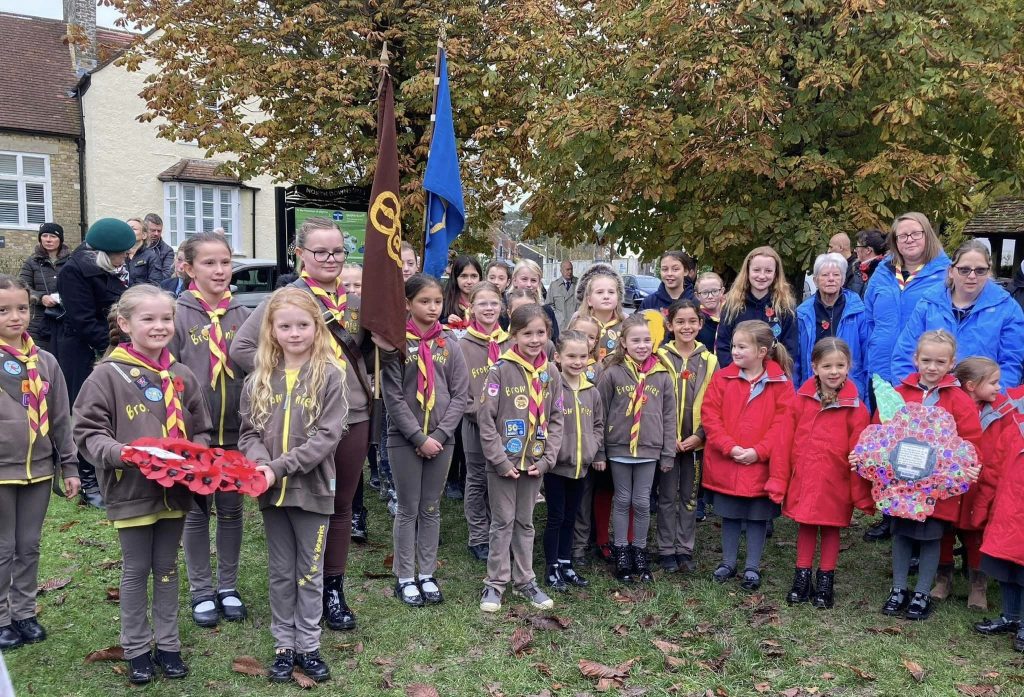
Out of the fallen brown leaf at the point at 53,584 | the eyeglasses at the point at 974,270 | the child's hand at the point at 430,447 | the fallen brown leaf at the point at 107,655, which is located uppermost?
the eyeglasses at the point at 974,270

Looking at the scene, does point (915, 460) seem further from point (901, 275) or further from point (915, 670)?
point (901, 275)

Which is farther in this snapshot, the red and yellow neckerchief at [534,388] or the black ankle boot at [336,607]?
the red and yellow neckerchief at [534,388]

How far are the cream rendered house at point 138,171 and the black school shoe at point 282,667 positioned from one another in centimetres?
2420

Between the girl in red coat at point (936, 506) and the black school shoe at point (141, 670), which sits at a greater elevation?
the girl in red coat at point (936, 506)

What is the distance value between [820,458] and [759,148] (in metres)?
4.86

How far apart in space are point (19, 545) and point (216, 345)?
4.83ft

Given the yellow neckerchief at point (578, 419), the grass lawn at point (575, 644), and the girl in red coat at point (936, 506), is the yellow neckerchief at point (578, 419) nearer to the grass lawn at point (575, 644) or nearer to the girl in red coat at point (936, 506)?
the grass lawn at point (575, 644)

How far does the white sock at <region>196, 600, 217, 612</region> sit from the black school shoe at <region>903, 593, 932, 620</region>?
4.09 metres

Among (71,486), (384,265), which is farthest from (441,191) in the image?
(71,486)

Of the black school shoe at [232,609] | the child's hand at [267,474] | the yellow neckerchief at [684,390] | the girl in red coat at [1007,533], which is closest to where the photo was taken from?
the child's hand at [267,474]

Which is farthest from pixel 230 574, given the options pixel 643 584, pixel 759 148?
pixel 759 148

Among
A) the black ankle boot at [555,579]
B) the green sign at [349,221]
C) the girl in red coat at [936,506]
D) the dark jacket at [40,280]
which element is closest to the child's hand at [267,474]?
the black ankle boot at [555,579]

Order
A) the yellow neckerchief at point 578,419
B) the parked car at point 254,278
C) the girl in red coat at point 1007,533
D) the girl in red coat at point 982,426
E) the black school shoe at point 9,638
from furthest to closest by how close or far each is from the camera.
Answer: the parked car at point 254,278 → the yellow neckerchief at point 578,419 → the girl in red coat at point 982,426 → the girl in red coat at point 1007,533 → the black school shoe at point 9,638

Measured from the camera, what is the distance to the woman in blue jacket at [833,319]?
20.4 ft
